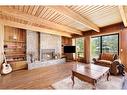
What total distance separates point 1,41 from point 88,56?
5188 millimetres

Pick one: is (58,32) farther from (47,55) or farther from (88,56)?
(88,56)

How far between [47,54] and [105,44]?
12.8 ft

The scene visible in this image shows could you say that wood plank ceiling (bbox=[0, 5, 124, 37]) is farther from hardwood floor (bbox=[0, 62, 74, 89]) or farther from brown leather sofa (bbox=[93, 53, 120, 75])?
hardwood floor (bbox=[0, 62, 74, 89])

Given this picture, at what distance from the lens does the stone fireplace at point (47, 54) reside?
6485mm

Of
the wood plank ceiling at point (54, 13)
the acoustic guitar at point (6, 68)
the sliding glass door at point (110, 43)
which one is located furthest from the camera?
the sliding glass door at point (110, 43)

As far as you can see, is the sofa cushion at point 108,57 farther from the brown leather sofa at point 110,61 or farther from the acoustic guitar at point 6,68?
the acoustic guitar at point 6,68

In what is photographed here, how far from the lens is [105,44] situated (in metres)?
6.43

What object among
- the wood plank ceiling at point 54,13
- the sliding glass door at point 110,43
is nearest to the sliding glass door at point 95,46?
the sliding glass door at point 110,43

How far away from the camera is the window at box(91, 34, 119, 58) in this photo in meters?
5.91

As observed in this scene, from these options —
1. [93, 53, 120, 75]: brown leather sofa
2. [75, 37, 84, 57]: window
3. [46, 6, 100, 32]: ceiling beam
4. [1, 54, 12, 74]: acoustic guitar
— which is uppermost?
[46, 6, 100, 32]: ceiling beam

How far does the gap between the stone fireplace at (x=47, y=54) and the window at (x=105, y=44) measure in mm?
2887

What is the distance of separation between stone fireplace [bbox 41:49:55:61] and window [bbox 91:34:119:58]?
289 centimetres

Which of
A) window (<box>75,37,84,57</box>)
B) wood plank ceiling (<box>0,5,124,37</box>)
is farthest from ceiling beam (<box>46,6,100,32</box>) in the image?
window (<box>75,37,84,57</box>)

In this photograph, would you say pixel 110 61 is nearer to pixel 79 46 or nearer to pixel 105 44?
pixel 105 44
